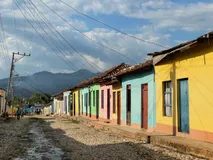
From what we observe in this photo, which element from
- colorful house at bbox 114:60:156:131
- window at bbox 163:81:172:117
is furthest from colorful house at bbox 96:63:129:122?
window at bbox 163:81:172:117

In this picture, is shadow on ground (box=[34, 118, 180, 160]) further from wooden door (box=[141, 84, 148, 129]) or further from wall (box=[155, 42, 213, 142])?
wooden door (box=[141, 84, 148, 129])

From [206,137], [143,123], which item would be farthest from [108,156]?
[143,123]

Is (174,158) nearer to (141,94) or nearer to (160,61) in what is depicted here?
(160,61)

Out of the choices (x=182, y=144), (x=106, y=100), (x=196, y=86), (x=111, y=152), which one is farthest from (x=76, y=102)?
(x=182, y=144)

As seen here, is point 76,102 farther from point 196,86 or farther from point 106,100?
point 196,86

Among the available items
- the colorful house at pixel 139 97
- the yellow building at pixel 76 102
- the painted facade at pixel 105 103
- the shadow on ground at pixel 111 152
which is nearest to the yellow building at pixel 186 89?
the colorful house at pixel 139 97

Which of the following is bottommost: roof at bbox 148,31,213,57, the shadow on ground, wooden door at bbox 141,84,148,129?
the shadow on ground

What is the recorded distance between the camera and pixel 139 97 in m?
18.6

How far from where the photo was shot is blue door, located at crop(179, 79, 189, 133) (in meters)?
13.2

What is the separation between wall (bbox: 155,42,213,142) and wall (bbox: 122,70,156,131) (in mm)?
1807

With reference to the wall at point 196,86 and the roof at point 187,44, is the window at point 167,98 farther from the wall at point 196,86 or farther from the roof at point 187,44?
the roof at point 187,44

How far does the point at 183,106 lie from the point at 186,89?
27.4 inches

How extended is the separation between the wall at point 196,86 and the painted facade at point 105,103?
11.4 metres

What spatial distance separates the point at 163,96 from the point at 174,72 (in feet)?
5.55
